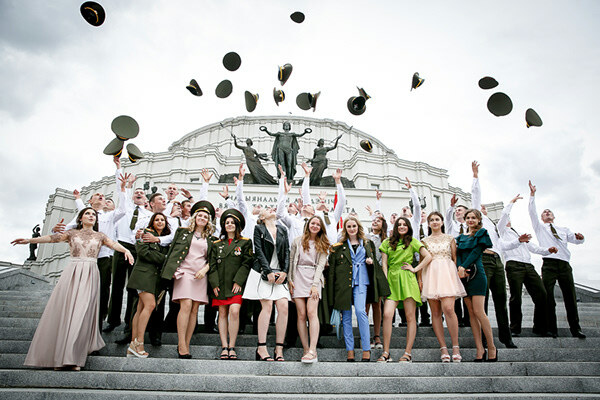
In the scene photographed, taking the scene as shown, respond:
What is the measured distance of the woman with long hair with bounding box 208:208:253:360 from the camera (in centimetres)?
402

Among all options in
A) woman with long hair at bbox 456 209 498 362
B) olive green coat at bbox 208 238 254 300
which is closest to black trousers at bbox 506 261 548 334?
woman with long hair at bbox 456 209 498 362

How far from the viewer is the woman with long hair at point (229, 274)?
4016 millimetres

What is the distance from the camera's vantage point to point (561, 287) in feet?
17.1

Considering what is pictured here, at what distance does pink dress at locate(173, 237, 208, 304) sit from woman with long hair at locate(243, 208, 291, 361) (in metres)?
0.49

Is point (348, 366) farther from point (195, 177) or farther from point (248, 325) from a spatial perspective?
point (195, 177)

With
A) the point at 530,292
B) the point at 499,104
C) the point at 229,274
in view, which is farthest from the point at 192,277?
the point at 499,104

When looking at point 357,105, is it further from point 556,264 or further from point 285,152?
point 285,152

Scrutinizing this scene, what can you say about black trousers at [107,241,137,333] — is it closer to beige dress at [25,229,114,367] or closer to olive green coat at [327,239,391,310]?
beige dress at [25,229,114,367]

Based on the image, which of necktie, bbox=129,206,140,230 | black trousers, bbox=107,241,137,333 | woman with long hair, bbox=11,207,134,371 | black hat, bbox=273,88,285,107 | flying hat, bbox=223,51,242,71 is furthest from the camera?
black hat, bbox=273,88,285,107

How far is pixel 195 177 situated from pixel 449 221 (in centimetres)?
2936

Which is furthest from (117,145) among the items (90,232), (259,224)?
(259,224)

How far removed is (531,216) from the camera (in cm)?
548

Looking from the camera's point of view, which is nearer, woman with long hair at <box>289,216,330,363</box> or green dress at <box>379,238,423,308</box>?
woman with long hair at <box>289,216,330,363</box>

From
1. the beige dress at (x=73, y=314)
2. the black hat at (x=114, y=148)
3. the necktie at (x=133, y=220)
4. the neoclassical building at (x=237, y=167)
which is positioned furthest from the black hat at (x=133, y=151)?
the neoclassical building at (x=237, y=167)
